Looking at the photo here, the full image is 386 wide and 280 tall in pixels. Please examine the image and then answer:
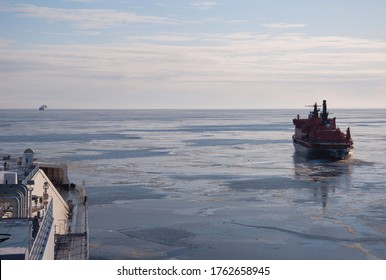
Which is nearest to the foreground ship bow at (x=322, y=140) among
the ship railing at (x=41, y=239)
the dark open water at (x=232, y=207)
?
the dark open water at (x=232, y=207)

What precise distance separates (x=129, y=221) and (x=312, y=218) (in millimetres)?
9336

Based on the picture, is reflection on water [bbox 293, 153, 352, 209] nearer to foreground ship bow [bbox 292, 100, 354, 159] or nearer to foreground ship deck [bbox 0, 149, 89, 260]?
foreground ship bow [bbox 292, 100, 354, 159]

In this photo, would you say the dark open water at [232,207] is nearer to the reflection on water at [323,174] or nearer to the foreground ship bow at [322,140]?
the reflection on water at [323,174]

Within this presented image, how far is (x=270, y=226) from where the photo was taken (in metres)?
28.2

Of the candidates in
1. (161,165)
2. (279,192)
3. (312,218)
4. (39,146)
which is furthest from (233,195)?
(39,146)

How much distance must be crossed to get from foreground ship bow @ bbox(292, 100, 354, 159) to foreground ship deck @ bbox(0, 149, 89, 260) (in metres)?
37.0

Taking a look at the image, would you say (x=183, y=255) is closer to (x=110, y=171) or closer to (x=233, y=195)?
(x=233, y=195)

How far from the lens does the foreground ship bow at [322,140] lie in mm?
65688

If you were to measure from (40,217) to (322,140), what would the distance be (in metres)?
54.8

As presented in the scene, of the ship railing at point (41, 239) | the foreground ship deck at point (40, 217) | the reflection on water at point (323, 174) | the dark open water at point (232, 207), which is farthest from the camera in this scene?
the reflection on water at point (323, 174)

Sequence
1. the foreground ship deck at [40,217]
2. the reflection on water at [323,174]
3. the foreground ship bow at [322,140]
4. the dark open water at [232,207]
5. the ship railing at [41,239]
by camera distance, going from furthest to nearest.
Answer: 1. the foreground ship bow at [322,140]
2. the reflection on water at [323,174]
3. the dark open water at [232,207]
4. the foreground ship deck at [40,217]
5. the ship railing at [41,239]

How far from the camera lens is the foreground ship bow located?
65688 mm

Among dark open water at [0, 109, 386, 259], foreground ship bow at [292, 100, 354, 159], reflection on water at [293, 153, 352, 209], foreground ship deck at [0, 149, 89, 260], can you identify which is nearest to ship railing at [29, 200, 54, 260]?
foreground ship deck at [0, 149, 89, 260]

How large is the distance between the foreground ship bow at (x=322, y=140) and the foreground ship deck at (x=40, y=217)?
122 feet
